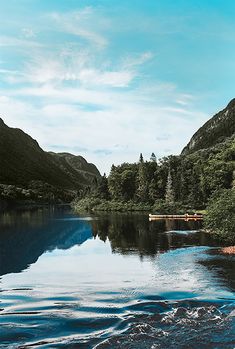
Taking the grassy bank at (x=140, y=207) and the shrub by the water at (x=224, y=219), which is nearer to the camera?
Result: the shrub by the water at (x=224, y=219)

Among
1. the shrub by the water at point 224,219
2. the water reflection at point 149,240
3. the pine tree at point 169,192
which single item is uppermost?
the pine tree at point 169,192

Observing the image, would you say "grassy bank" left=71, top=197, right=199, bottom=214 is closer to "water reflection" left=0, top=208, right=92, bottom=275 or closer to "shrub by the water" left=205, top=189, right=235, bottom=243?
"water reflection" left=0, top=208, right=92, bottom=275

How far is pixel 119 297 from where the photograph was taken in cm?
3381

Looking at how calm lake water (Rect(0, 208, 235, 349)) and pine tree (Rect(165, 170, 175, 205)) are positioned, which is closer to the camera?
calm lake water (Rect(0, 208, 235, 349))

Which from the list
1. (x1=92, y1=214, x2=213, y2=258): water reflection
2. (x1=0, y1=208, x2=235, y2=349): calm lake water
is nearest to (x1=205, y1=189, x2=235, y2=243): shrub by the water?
(x1=92, y1=214, x2=213, y2=258): water reflection

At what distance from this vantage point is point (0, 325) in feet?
86.6

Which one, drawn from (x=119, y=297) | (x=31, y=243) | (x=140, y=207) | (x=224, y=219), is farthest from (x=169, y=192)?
(x=119, y=297)

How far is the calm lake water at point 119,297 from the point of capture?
2420cm

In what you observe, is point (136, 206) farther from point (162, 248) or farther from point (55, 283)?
point (55, 283)

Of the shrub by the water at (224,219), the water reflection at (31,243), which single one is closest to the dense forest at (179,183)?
the water reflection at (31,243)

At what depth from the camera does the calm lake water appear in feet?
79.4

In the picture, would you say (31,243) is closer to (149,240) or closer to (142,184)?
(149,240)

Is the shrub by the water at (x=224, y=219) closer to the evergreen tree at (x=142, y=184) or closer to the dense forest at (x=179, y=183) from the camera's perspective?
the dense forest at (x=179, y=183)

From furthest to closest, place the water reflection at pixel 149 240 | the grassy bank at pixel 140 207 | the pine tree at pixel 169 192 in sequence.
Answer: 1. the pine tree at pixel 169 192
2. the grassy bank at pixel 140 207
3. the water reflection at pixel 149 240
